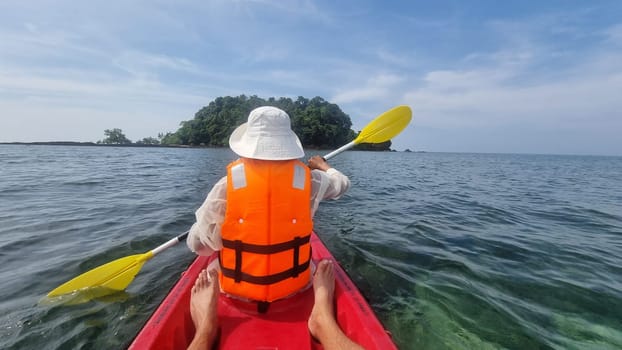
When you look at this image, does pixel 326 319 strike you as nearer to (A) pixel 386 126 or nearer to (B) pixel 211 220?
(B) pixel 211 220

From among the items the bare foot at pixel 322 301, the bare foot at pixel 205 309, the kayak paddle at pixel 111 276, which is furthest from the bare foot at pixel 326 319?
the kayak paddle at pixel 111 276

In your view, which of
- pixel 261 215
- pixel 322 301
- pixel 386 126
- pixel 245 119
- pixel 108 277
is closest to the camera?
pixel 261 215

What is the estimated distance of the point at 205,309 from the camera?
2.19 metres

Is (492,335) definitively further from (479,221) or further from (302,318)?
(479,221)

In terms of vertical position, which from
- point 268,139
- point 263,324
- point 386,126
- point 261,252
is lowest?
point 263,324

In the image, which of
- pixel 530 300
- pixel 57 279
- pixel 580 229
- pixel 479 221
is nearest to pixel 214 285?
pixel 57 279

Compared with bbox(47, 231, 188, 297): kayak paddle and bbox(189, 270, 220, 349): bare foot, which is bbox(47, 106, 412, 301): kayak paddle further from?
bbox(189, 270, 220, 349): bare foot

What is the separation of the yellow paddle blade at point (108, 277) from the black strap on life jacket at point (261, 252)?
1.93 m

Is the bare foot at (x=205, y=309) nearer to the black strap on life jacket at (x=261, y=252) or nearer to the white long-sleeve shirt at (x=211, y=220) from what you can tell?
the black strap on life jacket at (x=261, y=252)

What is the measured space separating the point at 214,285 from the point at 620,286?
501 centimetres

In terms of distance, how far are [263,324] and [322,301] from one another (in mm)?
460

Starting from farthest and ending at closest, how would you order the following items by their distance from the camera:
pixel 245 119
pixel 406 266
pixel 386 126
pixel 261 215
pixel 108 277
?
pixel 245 119 → pixel 386 126 → pixel 406 266 → pixel 108 277 → pixel 261 215

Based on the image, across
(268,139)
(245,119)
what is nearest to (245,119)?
(245,119)

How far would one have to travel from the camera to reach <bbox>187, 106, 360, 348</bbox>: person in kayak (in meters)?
2.09
